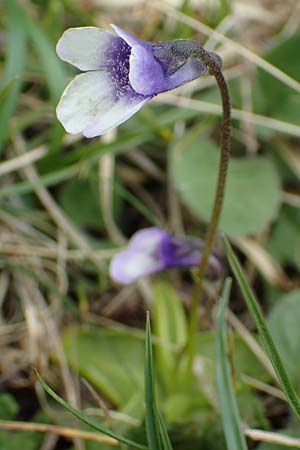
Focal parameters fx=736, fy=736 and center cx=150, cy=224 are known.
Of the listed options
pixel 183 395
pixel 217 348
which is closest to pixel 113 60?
pixel 217 348

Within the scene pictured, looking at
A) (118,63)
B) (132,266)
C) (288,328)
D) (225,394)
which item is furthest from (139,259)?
(118,63)

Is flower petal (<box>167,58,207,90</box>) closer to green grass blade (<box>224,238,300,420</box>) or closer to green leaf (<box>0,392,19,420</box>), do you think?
green grass blade (<box>224,238,300,420</box>)

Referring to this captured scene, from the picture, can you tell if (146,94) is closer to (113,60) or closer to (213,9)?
(113,60)

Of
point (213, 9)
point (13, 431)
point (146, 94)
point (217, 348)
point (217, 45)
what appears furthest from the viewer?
point (213, 9)

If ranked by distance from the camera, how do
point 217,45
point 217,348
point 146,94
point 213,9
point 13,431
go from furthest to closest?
1. point 213,9
2. point 217,45
3. point 13,431
4. point 217,348
5. point 146,94

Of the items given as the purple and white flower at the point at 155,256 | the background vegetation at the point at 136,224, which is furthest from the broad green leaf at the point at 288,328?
the purple and white flower at the point at 155,256

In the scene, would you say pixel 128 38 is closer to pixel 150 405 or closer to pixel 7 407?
pixel 150 405

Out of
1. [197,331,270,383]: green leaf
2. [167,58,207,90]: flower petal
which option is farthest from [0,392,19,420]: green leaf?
[167,58,207,90]: flower petal
